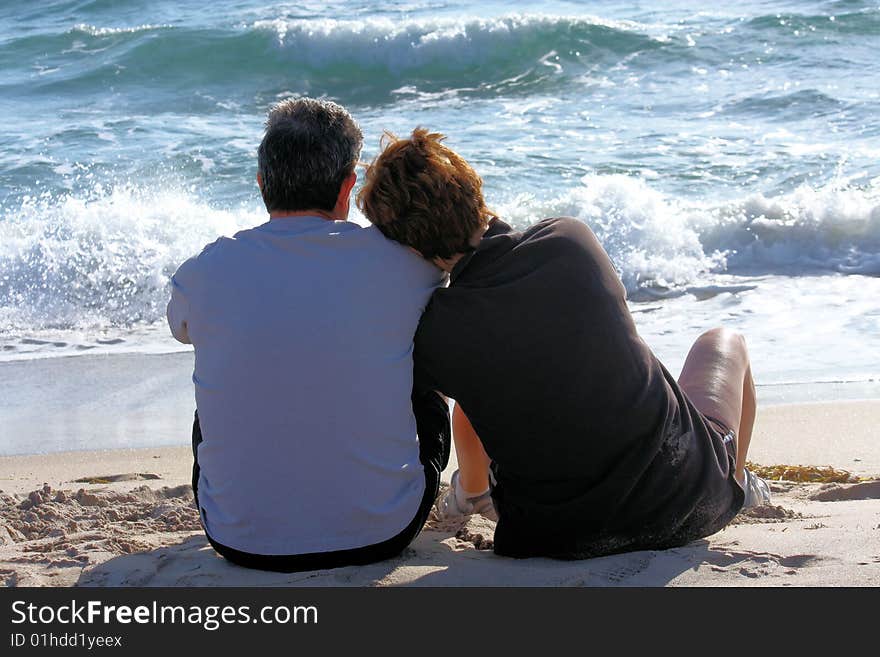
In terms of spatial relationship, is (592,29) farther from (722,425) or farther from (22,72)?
(722,425)

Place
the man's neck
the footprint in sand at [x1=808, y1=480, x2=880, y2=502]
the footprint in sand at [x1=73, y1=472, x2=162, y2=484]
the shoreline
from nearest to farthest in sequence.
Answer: the man's neck
the footprint in sand at [x1=808, y1=480, x2=880, y2=502]
the footprint in sand at [x1=73, y1=472, x2=162, y2=484]
the shoreline

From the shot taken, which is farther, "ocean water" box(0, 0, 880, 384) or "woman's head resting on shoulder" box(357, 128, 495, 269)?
"ocean water" box(0, 0, 880, 384)

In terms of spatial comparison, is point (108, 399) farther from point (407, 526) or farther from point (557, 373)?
→ point (557, 373)

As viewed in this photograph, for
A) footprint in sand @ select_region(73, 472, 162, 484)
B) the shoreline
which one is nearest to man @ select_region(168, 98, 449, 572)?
footprint in sand @ select_region(73, 472, 162, 484)

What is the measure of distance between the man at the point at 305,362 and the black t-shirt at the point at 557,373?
13 centimetres

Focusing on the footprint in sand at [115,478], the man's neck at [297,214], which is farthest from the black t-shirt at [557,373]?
the footprint in sand at [115,478]

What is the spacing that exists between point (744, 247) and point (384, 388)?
5658mm

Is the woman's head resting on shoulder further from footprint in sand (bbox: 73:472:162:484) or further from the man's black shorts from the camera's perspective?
footprint in sand (bbox: 73:472:162:484)

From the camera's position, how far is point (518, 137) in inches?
423

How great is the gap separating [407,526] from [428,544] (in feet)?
0.92

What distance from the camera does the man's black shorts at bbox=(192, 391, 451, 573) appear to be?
2541mm

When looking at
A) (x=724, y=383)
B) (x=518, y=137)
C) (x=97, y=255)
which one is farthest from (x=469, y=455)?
(x=518, y=137)

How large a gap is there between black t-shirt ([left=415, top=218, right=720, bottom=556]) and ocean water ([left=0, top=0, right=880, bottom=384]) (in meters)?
2.82

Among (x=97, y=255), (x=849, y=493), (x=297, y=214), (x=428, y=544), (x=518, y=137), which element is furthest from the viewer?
(x=518, y=137)
